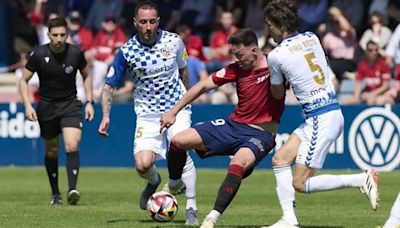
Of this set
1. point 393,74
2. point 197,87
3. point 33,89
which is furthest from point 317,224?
point 33,89

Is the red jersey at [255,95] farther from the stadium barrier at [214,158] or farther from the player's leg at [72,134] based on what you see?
the stadium barrier at [214,158]

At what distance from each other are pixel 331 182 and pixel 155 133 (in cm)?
244

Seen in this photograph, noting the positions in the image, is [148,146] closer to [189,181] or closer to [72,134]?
[189,181]

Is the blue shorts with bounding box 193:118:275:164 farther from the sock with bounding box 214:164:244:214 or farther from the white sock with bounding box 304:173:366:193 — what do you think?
the white sock with bounding box 304:173:366:193

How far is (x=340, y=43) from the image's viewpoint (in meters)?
24.5

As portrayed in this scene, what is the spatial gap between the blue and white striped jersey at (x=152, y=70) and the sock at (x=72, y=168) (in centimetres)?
239

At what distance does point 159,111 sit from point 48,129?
10.5 ft

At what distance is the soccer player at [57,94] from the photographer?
15656mm

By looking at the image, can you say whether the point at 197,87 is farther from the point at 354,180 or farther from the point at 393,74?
the point at 393,74

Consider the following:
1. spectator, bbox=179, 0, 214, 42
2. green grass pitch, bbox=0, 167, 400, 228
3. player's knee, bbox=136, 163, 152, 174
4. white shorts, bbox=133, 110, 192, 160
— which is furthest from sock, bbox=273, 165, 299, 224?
spectator, bbox=179, 0, 214, 42

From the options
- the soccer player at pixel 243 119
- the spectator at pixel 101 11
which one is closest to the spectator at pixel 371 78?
the spectator at pixel 101 11

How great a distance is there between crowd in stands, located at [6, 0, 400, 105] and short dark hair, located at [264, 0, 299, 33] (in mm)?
10156

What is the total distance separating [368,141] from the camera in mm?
21750

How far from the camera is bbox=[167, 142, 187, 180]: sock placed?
40.1 feet
